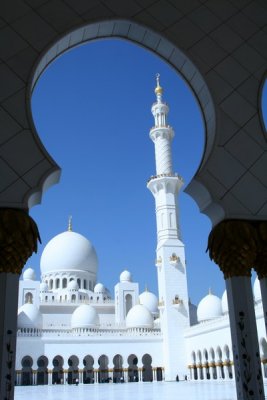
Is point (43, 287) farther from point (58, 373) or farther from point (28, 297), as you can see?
point (58, 373)

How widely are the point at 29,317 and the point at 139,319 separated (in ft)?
18.2

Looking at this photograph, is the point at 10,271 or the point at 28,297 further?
the point at 28,297

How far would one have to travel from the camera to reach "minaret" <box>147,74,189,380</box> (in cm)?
2248

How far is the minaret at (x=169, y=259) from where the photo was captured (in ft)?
73.8

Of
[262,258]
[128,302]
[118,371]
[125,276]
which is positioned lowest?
[118,371]

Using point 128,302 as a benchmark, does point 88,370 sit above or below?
below

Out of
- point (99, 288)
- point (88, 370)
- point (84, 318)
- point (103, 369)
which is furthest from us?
point (99, 288)

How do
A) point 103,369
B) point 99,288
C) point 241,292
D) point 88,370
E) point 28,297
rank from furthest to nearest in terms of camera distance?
point 99,288, point 28,297, point 88,370, point 103,369, point 241,292

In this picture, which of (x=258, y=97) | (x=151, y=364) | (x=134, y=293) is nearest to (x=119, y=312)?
(x=134, y=293)

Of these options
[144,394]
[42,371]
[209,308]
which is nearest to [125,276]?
[209,308]

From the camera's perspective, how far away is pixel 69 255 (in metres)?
28.3

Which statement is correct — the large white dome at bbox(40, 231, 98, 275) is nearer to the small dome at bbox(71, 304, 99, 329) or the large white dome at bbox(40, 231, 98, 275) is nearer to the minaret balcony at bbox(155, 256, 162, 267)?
the small dome at bbox(71, 304, 99, 329)

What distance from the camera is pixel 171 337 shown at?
2252 centimetres

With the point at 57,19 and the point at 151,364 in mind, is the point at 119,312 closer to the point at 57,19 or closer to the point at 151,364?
the point at 151,364
